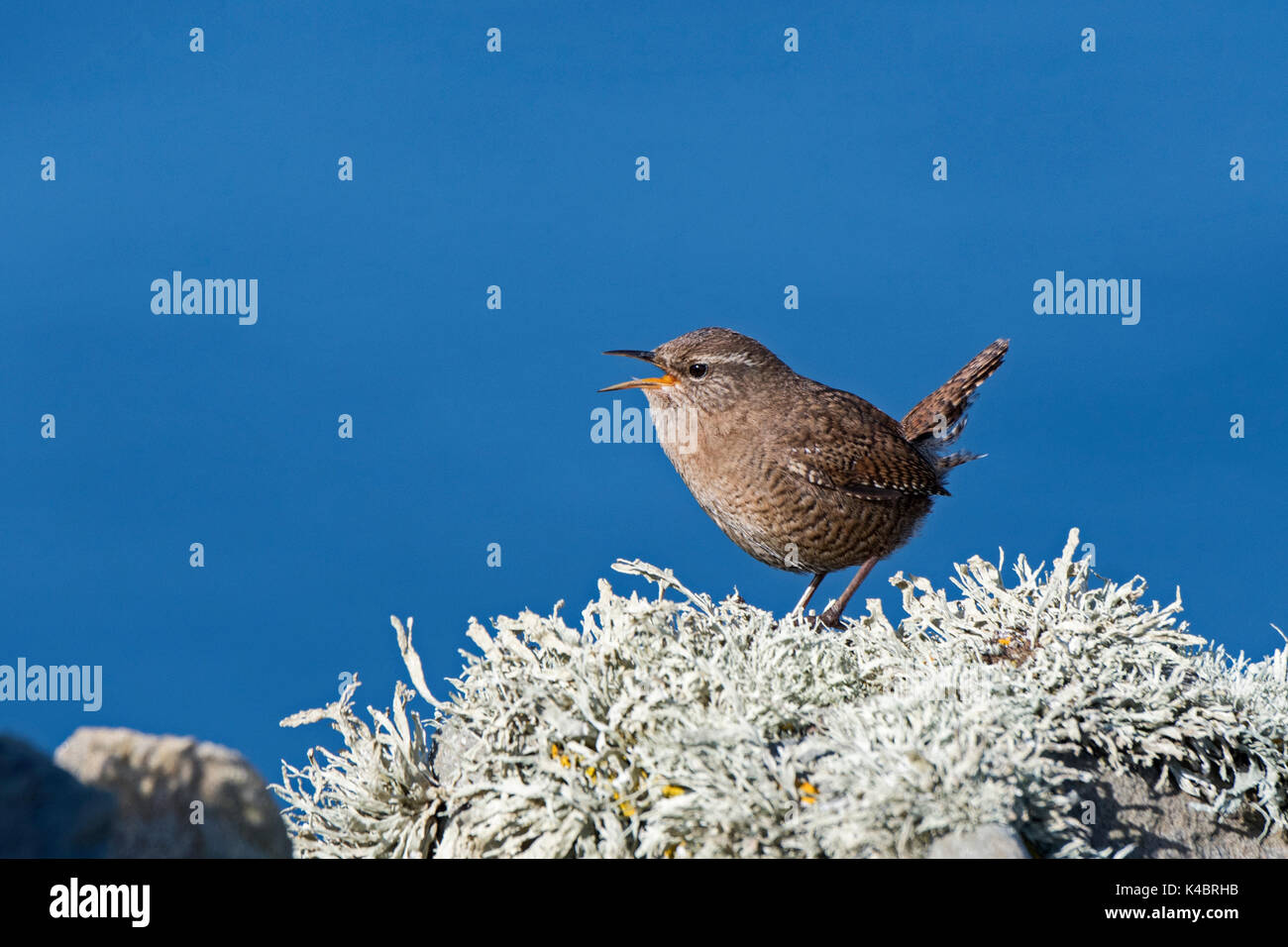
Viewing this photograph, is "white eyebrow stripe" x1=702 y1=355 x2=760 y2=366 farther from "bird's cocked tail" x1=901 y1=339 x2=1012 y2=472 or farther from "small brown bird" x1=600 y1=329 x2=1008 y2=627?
"bird's cocked tail" x1=901 y1=339 x2=1012 y2=472

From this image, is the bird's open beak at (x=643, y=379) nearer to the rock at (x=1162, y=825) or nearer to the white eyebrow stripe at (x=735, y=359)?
the white eyebrow stripe at (x=735, y=359)

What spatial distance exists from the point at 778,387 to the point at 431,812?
153 inches

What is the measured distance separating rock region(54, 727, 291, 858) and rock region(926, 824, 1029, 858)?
2167 millimetres

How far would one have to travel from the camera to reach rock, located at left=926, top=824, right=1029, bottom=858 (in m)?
3.15

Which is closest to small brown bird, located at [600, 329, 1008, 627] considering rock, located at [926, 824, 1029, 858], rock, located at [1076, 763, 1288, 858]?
rock, located at [1076, 763, 1288, 858]

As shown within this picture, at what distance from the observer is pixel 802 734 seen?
3.94m

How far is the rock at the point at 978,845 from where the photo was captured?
3148mm

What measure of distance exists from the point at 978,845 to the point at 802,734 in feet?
2.91

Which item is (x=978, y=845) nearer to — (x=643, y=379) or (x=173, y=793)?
(x=173, y=793)

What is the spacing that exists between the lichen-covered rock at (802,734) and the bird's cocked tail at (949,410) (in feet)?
9.25

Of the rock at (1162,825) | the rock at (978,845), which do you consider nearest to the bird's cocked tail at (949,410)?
the rock at (1162,825)
